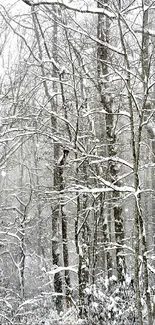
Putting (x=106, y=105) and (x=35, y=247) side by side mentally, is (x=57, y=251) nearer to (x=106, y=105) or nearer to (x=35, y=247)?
(x=106, y=105)

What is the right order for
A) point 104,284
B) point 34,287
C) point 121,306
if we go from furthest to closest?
1. point 34,287
2. point 104,284
3. point 121,306

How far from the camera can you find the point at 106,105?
334 inches

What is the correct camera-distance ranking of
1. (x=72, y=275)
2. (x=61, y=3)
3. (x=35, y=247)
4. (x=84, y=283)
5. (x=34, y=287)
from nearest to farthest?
(x=61, y=3) → (x=84, y=283) → (x=34, y=287) → (x=72, y=275) → (x=35, y=247)

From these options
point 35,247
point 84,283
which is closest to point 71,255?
point 35,247

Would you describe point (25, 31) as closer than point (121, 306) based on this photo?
No

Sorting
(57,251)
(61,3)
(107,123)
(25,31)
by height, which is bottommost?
(57,251)

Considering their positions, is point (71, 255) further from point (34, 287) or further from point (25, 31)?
point (25, 31)

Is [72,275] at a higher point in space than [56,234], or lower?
lower

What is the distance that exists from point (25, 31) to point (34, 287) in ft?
35.9

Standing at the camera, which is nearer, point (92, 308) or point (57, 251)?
point (92, 308)

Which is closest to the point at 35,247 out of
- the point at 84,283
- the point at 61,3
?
the point at 84,283

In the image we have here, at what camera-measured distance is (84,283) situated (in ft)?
27.3

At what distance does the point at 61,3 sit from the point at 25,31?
7359 mm

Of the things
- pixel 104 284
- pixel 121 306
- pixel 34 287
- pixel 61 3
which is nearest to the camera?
pixel 61 3
